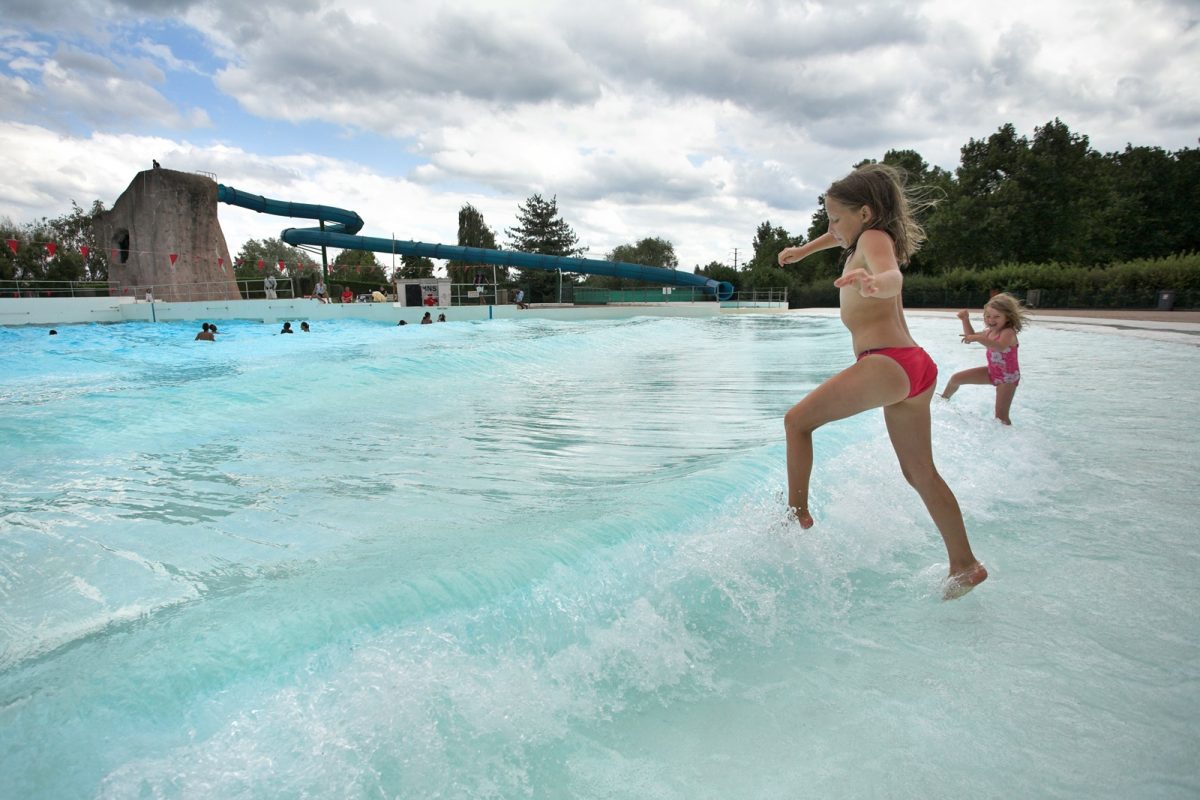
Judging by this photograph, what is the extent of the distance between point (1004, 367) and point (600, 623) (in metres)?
5.13

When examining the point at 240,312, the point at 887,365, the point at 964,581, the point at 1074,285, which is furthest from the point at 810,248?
the point at 1074,285

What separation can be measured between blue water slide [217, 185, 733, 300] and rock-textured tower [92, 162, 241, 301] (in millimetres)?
5314

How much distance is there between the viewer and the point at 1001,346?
5.93 metres

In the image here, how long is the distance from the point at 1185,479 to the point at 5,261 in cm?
6118

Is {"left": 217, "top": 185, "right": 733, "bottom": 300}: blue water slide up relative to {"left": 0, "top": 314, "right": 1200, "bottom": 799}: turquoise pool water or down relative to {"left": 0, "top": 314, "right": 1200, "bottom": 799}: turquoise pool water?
up

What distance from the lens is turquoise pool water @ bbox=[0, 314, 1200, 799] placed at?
5.75 feet

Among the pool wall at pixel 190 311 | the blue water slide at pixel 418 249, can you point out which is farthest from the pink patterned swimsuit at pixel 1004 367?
the blue water slide at pixel 418 249

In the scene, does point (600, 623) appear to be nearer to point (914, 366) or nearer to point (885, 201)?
point (914, 366)

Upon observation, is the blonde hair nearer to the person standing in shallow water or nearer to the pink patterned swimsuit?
the pink patterned swimsuit

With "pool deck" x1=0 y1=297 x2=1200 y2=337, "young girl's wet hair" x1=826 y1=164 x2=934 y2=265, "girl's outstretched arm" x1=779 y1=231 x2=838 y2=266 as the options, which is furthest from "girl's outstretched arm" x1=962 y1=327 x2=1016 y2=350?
"pool deck" x1=0 y1=297 x2=1200 y2=337

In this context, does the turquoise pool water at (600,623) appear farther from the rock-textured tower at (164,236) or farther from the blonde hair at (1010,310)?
the rock-textured tower at (164,236)

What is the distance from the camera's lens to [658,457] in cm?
498

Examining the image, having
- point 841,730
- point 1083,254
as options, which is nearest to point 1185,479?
point 841,730

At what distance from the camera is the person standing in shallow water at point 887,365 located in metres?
2.53
